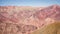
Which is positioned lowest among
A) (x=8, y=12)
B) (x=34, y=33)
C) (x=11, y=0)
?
(x=34, y=33)

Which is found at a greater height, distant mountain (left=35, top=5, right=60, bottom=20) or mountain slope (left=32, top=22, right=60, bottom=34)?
distant mountain (left=35, top=5, right=60, bottom=20)

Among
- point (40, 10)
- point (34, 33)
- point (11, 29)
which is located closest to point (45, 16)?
point (40, 10)

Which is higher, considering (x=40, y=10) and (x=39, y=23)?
(x=40, y=10)

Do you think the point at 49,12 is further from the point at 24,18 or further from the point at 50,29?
the point at 24,18

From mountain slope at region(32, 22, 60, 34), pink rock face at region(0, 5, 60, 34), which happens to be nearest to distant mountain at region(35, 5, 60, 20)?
pink rock face at region(0, 5, 60, 34)

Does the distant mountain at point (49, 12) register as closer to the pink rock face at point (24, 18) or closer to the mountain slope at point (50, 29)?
the pink rock face at point (24, 18)

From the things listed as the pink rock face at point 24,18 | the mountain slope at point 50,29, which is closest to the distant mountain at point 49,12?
the pink rock face at point 24,18

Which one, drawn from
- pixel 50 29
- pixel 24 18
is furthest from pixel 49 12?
pixel 24 18

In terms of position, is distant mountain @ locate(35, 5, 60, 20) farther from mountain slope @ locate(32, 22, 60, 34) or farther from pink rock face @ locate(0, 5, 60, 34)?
mountain slope @ locate(32, 22, 60, 34)

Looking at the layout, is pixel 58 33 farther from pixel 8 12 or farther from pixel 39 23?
pixel 8 12
